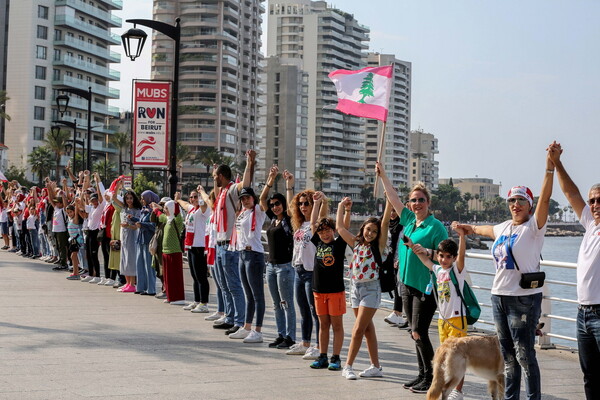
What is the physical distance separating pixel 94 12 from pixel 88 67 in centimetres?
783

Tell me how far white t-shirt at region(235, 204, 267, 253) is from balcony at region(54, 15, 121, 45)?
98.8 metres

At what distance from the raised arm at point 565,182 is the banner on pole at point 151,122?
999 centimetres

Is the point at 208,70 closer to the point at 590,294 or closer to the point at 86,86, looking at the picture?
the point at 86,86

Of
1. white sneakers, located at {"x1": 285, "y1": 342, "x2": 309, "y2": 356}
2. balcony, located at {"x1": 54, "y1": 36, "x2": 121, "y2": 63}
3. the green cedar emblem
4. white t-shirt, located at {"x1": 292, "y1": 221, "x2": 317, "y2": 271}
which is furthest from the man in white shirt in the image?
balcony, located at {"x1": 54, "y1": 36, "x2": 121, "y2": 63}

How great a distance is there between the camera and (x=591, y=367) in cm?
570

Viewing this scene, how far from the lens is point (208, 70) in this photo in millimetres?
126750

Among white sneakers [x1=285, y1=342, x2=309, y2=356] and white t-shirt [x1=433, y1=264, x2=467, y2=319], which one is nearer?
white t-shirt [x1=433, y1=264, x2=467, y2=319]

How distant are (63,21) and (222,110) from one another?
103ft

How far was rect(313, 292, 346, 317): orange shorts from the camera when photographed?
8.30 metres

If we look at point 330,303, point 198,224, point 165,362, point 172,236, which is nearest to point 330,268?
point 330,303

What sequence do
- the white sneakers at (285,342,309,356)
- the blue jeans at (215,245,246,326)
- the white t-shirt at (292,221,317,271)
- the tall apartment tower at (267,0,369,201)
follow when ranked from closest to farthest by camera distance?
the white t-shirt at (292,221,317,271)
the white sneakers at (285,342,309,356)
the blue jeans at (215,245,246,326)
the tall apartment tower at (267,0,369,201)

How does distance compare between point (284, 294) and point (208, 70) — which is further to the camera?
point (208, 70)

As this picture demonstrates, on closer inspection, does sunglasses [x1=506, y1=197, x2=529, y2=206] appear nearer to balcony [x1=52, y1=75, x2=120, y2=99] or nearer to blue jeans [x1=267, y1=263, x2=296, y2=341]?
blue jeans [x1=267, y1=263, x2=296, y2=341]

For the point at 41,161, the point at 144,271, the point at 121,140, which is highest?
the point at 121,140
